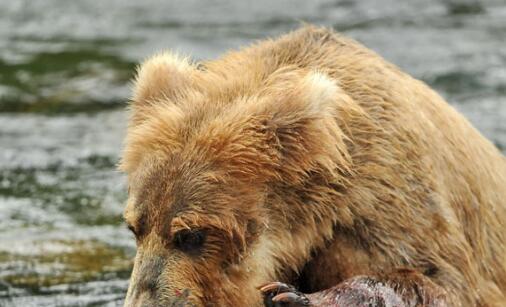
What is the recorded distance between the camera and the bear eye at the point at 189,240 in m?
5.55

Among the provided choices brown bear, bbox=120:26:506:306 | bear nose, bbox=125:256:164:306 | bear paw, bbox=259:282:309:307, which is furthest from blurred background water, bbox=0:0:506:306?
bear paw, bbox=259:282:309:307

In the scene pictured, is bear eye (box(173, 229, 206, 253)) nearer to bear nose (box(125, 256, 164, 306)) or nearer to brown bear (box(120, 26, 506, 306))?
brown bear (box(120, 26, 506, 306))

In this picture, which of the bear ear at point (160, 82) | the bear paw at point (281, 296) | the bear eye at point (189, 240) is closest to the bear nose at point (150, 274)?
the bear eye at point (189, 240)

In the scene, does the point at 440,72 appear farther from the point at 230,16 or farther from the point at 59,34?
the point at 59,34

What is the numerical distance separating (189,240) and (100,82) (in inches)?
333

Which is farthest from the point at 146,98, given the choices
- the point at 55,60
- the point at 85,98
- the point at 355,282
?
the point at 55,60

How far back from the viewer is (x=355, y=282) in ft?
19.2

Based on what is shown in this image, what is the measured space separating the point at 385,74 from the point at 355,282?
4.28ft

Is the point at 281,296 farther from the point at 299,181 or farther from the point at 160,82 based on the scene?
the point at 160,82

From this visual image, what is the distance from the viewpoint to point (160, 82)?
634cm

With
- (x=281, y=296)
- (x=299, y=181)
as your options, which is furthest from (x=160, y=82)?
(x=281, y=296)

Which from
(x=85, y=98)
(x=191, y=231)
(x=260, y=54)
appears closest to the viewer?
(x=191, y=231)

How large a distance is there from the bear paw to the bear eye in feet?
1.18

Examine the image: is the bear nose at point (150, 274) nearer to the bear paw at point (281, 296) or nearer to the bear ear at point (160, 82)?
the bear paw at point (281, 296)
